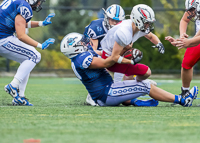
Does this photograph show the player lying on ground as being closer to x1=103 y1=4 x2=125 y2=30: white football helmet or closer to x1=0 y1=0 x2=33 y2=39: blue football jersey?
x1=0 y1=0 x2=33 y2=39: blue football jersey

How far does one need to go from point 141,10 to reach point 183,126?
1.74m

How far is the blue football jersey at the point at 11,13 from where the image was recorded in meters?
4.71

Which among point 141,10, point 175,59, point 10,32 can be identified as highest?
point 141,10

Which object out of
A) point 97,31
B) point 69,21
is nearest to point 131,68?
point 97,31

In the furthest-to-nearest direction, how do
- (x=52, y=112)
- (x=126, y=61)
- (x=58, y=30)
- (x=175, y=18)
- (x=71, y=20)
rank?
(x=175, y=18) < (x=71, y=20) < (x=58, y=30) < (x=126, y=61) < (x=52, y=112)

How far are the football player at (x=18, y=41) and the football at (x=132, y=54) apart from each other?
1.12 m

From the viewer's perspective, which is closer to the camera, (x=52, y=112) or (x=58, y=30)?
(x=52, y=112)

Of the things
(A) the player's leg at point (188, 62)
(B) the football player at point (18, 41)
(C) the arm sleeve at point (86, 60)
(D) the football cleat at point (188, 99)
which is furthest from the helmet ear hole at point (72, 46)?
(A) the player's leg at point (188, 62)

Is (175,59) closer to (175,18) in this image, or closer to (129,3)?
(129,3)

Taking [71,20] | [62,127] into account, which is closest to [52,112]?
[62,127]

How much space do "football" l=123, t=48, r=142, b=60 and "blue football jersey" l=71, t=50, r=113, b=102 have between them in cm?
37

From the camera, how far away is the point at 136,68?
443 cm

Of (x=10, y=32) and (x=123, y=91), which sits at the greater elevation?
(x=10, y=32)

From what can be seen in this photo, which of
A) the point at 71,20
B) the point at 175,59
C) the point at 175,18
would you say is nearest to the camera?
the point at 175,59
